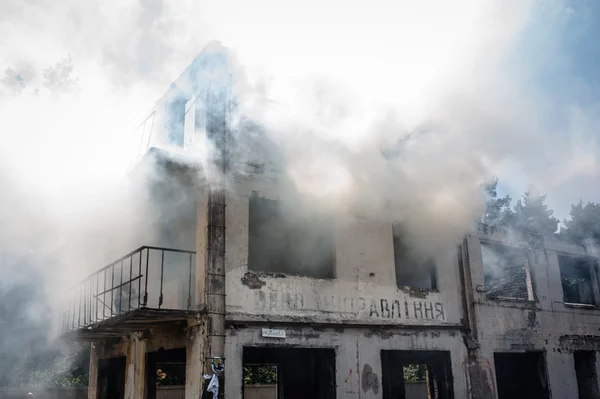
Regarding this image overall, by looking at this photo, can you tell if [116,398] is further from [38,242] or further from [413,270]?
[413,270]

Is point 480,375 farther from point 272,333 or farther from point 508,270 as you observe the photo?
point 272,333

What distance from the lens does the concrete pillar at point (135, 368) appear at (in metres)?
12.3

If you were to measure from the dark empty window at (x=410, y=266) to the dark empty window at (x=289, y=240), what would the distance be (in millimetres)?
1837

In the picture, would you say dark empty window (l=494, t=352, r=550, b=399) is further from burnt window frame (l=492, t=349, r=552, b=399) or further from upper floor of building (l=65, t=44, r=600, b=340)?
upper floor of building (l=65, t=44, r=600, b=340)

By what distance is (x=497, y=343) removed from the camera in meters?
13.9

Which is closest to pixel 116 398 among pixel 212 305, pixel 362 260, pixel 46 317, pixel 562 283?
pixel 46 317

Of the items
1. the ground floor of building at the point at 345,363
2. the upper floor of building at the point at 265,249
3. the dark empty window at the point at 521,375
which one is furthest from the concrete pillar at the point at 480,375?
the dark empty window at the point at 521,375

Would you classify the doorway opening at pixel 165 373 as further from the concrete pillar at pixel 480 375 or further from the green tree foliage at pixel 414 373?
the green tree foliage at pixel 414 373

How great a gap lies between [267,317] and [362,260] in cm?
270

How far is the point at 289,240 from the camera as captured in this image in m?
13.3

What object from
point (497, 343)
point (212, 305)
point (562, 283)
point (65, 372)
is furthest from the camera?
point (65, 372)

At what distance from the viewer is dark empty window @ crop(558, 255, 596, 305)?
1697 cm

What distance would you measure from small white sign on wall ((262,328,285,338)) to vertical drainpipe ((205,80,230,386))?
828mm

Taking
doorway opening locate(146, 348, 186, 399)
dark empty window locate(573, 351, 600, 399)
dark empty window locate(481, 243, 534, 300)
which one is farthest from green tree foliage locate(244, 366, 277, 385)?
dark empty window locate(573, 351, 600, 399)
